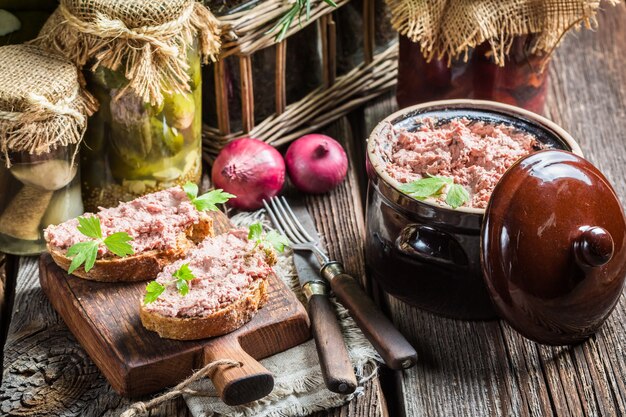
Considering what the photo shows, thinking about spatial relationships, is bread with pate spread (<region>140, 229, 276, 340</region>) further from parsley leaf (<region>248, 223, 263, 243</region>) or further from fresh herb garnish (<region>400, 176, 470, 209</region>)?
fresh herb garnish (<region>400, 176, 470, 209</region>)

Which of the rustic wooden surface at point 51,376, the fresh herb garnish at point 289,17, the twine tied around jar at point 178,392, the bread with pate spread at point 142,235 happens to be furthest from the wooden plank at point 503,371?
the fresh herb garnish at point 289,17

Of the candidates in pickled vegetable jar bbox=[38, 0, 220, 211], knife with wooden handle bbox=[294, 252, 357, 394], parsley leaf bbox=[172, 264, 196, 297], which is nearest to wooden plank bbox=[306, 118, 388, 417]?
knife with wooden handle bbox=[294, 252, 357, 394]

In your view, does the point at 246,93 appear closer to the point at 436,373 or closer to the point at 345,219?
the point at 345,219

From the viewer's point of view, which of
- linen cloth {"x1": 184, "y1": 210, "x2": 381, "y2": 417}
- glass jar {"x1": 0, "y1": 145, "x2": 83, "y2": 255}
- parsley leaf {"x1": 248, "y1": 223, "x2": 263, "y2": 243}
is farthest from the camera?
glass jar {"x1": 0, "y1": 145, "x2": 83, "y2": 255}

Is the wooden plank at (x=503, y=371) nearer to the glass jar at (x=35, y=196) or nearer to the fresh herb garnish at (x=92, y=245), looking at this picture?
the fresh herb garnish at (x=92, y=245)

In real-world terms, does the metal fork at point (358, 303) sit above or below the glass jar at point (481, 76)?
below

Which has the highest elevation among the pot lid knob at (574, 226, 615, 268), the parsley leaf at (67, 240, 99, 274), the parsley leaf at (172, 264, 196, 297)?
the pot lid knob at (574, 226, 615, 268)

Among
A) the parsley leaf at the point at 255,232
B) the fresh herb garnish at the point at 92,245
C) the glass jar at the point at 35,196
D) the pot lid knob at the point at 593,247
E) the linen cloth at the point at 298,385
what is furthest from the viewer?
the glass jar at the point at 35,196
